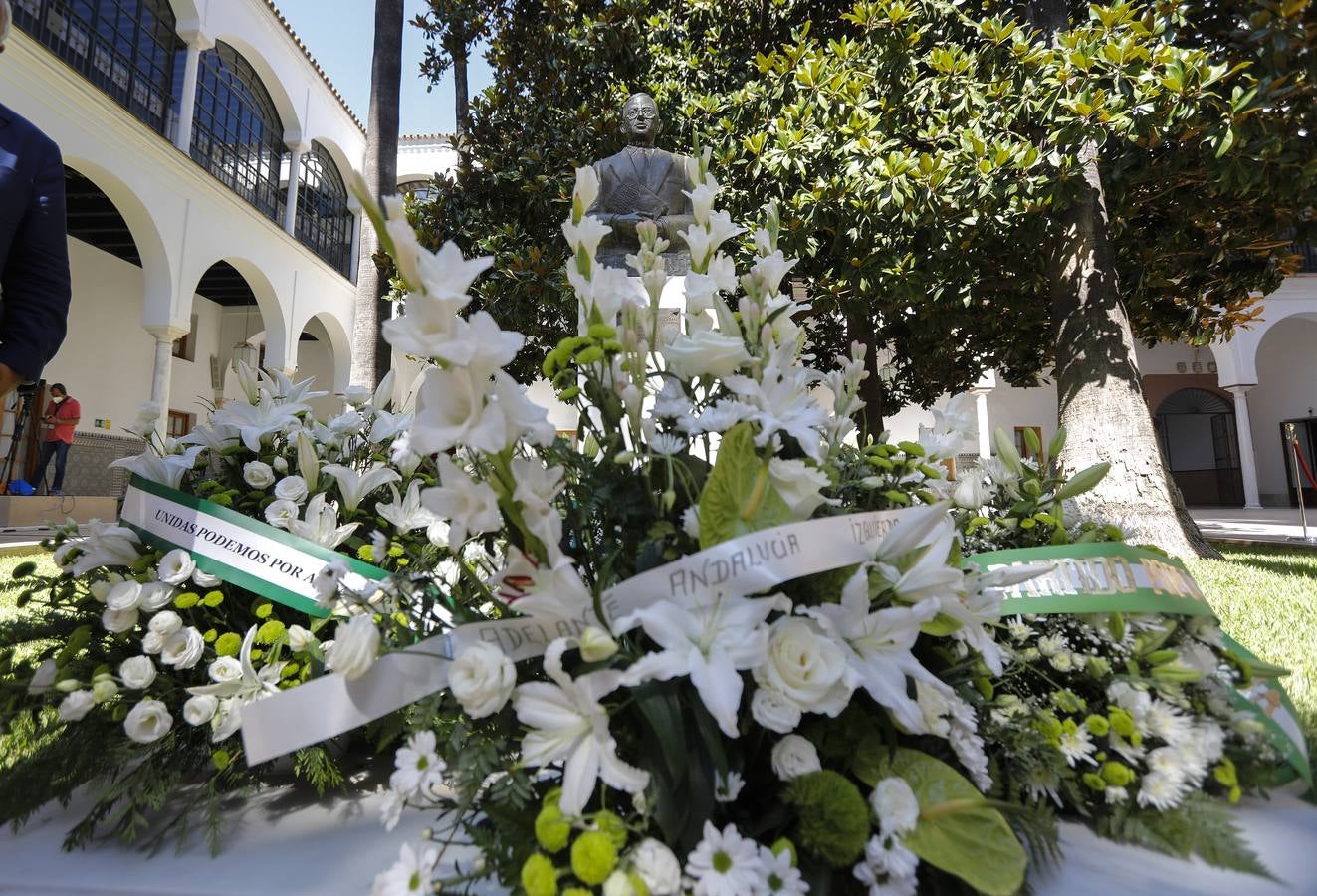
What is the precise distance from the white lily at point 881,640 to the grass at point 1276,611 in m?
0.91

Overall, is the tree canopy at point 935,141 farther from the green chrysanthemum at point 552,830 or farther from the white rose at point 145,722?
the green chrysanthemum at point 552,830

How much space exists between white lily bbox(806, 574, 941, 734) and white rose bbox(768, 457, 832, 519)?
0.37 ft

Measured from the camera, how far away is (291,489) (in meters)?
1.18

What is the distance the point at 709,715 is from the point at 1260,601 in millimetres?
3398

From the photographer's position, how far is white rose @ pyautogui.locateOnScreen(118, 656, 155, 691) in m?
1.00

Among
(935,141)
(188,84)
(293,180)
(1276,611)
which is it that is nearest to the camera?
(1276,611)

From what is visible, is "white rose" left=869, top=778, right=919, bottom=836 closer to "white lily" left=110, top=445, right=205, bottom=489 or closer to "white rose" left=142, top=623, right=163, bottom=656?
"white rose" left=142, top=623, right=163, bottom=656

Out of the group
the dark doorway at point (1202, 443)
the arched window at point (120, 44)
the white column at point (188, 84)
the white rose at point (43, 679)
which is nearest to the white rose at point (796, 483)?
the white rose at point (43, 679)

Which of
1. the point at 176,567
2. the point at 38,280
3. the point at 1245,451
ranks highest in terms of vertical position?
the point at 1245,451

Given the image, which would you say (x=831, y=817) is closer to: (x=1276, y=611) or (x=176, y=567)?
(x=176, y=567)

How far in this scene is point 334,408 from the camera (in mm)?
13734

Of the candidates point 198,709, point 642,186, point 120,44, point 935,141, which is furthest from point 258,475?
point 120,44

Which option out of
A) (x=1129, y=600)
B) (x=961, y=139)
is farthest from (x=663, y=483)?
(x=961, y=139)

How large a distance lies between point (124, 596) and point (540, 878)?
860 millimetres
